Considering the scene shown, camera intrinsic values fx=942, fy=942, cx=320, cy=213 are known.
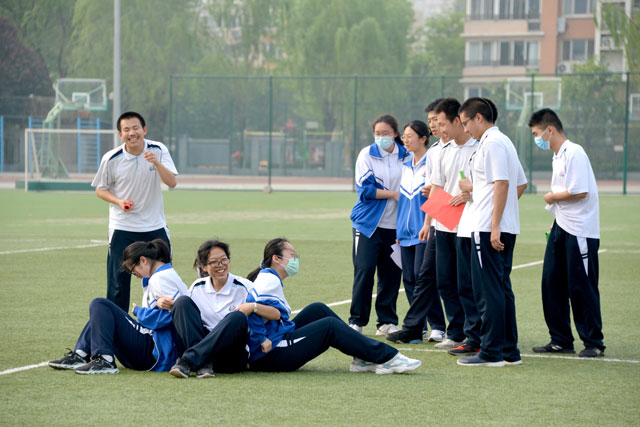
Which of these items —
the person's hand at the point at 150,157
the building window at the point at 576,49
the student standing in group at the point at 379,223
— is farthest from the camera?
the building window at the point at 576,49

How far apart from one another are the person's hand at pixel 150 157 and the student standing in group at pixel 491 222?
2.51 m

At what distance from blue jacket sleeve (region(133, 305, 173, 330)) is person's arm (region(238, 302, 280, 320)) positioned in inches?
21.2

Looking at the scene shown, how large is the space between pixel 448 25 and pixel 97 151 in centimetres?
4514

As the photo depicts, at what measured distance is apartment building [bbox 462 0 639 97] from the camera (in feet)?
232

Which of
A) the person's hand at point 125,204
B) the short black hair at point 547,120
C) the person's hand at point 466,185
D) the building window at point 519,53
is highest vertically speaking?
the building window at point 519,53

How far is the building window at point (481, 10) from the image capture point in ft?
240

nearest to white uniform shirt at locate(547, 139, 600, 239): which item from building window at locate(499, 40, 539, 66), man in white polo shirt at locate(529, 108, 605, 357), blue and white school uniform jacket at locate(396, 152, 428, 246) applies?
man in white polo shirt at locate(529, 108, 605, 357)

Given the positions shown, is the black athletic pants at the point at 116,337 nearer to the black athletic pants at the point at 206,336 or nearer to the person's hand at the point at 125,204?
the black athletic pants at the point at 206,336

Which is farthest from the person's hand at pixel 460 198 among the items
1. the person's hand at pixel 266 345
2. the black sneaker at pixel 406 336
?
the person's hand at pixel 266 345

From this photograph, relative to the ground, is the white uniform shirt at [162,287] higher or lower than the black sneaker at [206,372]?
higher

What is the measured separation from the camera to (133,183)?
308 inches

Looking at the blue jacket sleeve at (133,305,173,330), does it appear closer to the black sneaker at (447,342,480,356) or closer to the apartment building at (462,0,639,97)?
the black sneaker at (447,342,480,356)

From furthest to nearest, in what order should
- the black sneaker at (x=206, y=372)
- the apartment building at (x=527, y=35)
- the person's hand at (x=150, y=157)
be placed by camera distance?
the apartment building at (x=527, y=35) → the person's hand at (x=150, y=157) → the black sneaker at (x=206, y=372)

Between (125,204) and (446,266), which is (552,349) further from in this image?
(125,204)
